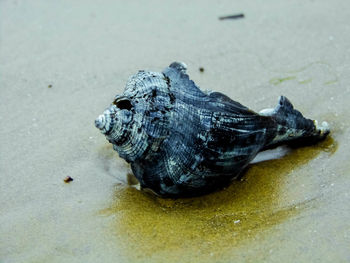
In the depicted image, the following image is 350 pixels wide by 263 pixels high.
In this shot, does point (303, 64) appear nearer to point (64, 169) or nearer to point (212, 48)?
point (212, 48)

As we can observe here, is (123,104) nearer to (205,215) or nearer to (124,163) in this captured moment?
(124,163)

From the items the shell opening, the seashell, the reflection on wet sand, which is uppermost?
the shell opening

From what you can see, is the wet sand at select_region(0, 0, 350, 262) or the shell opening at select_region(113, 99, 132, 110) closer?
the wet sand at select_region(0, 0, 350, 262)

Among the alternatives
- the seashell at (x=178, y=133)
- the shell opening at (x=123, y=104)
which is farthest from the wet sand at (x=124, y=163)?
the shell opening at (x=123, y=104)

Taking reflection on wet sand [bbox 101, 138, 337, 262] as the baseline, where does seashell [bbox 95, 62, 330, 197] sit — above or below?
above

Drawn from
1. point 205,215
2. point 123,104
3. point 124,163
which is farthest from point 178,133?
point 124,163

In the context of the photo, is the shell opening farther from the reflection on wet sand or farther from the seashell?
the reflection on wet sand

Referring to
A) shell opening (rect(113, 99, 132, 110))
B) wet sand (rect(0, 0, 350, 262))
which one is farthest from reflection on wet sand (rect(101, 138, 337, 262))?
shell opening (rect(113, 99, 132, 110))

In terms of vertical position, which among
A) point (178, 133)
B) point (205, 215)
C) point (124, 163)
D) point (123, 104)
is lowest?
point (205, 215)
